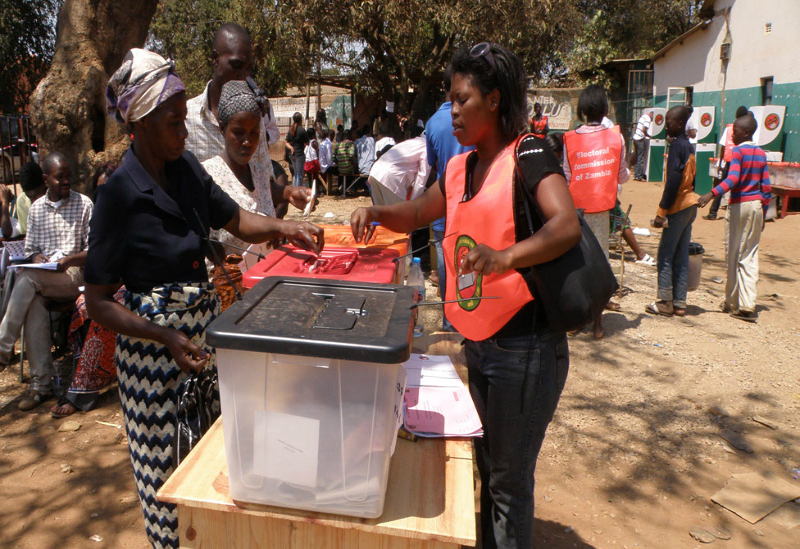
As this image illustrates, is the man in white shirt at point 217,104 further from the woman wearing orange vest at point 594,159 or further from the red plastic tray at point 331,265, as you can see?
the woman wearing orange vest at point 594,159

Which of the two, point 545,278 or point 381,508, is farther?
point 545,278

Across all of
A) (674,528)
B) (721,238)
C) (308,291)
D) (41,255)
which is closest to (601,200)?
(674,528)

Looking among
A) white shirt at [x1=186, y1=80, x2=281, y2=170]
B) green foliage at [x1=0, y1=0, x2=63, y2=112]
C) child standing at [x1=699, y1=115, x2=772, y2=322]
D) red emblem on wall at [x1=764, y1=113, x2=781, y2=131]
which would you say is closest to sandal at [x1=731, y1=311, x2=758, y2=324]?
child standing at [x1=699, y1=115, x2=772, y2=322]

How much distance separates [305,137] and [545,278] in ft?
42.0

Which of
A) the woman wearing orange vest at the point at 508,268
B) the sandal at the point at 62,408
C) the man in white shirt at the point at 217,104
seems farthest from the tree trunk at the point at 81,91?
the woman wearing orange vest at the point at 508,268

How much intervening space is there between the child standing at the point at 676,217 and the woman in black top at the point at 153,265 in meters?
4.80

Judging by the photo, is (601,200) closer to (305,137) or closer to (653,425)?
(653,425)

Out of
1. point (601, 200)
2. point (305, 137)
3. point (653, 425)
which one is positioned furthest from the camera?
point (305, 137)

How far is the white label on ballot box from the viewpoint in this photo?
4.19 feet

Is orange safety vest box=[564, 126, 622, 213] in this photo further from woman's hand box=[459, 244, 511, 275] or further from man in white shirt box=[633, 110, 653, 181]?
man in white shirt box=[633, 110, 653, 181]

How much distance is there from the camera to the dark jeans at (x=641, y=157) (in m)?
16.2

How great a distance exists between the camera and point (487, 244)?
1792 millimetres

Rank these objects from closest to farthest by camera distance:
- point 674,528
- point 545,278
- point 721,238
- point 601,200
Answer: point 545,278
point 674,528
point 601,200
point 721,238

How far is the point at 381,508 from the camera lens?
4.56ft
